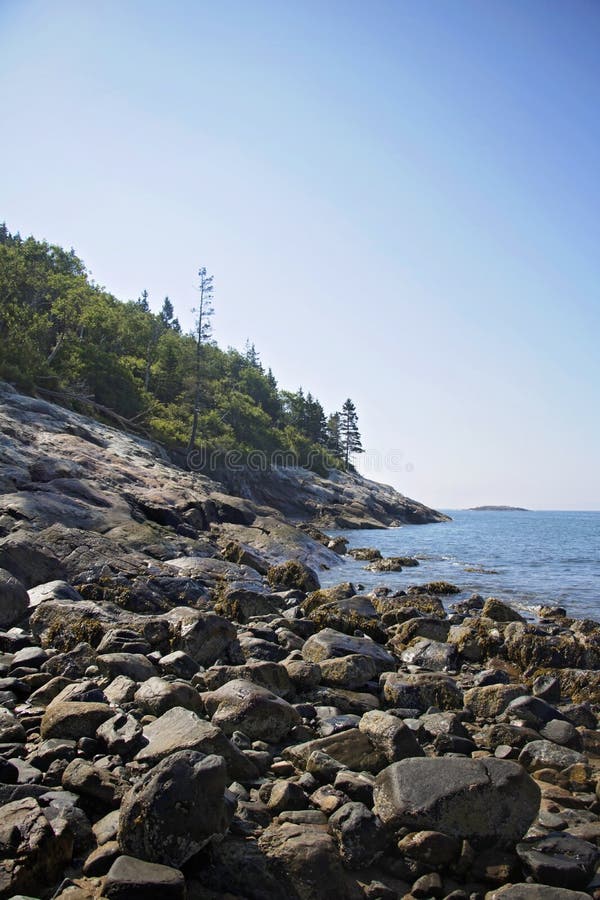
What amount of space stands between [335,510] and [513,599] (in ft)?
147

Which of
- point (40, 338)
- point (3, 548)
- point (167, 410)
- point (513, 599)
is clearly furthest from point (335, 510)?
point (3, 548)

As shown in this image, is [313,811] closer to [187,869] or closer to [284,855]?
[284,855]

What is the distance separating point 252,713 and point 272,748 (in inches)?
17.1

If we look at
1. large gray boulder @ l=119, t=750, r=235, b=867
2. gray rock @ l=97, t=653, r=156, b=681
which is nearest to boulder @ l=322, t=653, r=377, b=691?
gray rock @ l=97, t=653, r=156, b=681

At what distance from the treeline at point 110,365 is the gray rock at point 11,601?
2953 cm

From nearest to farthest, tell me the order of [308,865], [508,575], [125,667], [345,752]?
[308,865], [345,752], [125,667], [508,575]

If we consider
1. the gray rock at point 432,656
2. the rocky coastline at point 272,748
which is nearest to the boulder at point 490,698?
the rocky coastline at point 272,748

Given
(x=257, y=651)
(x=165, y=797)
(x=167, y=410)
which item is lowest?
(x=257, y=651)

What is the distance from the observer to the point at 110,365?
5234cm

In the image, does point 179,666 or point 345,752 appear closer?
point 345,752

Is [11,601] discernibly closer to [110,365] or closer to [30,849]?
[30,849]

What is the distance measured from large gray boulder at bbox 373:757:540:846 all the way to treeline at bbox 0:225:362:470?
36.6 meters

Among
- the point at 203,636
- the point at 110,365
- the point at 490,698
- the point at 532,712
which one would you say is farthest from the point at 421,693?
the point at 110,365

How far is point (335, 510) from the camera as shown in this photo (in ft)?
213
